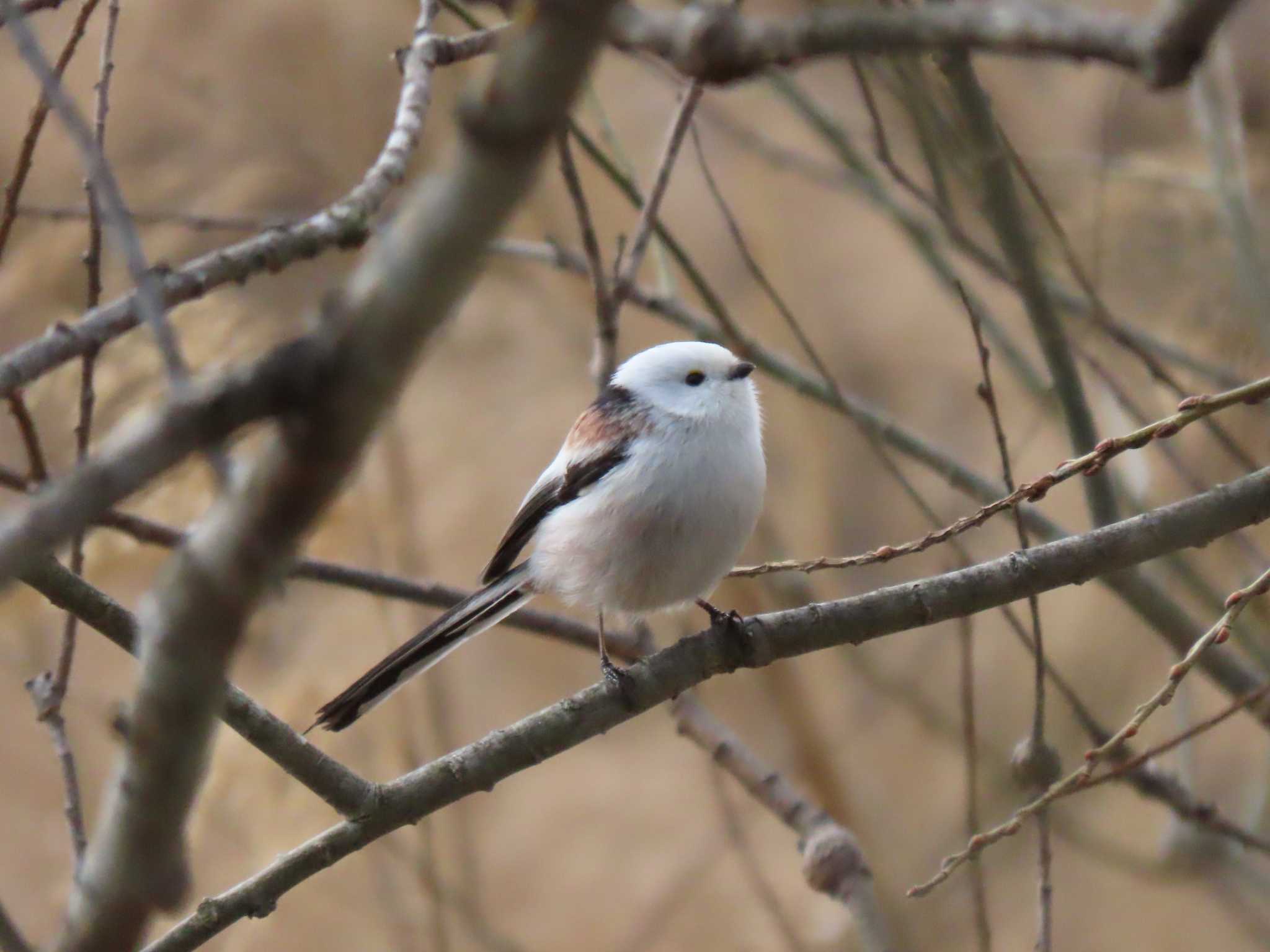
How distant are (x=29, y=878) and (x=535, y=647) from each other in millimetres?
1850

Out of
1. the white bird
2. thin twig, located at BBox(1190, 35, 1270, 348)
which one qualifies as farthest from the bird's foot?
thin twig, located at BBox(1190, 35, 1270, 348)

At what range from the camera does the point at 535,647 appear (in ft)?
15.5

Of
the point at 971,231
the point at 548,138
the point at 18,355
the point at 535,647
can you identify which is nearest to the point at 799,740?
the point at 535,647

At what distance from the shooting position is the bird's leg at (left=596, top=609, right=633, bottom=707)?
1.56 m

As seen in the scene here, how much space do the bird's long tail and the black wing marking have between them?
0.07 meters

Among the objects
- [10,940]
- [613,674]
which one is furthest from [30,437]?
[613,674]

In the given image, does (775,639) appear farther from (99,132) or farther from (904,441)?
(99,132)

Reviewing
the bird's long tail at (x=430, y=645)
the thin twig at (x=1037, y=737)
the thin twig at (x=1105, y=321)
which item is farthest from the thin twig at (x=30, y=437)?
the thin twig at (x=1105, y=321)

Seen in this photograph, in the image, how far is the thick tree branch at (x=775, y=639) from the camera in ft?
4.38

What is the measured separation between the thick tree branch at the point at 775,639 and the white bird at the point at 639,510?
36cm

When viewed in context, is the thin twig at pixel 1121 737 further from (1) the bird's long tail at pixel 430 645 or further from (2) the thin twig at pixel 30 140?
(2) the thin twig at pixel 30 140

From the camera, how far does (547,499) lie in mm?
2312

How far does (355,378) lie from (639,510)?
144 cm

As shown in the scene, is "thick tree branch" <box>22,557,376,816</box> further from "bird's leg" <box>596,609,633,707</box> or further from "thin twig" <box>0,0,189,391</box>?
"thin twig" <box>0,0,189,391</box>
